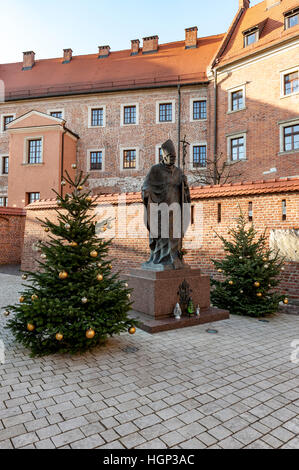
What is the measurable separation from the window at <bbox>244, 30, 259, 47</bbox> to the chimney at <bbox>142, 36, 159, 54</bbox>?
29.2 ft

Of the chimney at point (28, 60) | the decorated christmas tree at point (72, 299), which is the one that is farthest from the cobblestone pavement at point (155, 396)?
the chimney at point (28, 60)

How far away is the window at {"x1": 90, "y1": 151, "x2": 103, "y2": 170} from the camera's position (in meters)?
24.1

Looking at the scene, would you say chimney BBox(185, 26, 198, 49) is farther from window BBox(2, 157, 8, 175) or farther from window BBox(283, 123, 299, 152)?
window BBox(2, 157, 8, 175)

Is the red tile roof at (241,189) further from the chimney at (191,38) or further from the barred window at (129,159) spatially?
the chimney at (191,38)

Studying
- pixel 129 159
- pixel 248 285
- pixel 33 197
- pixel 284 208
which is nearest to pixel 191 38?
pixel 129 159

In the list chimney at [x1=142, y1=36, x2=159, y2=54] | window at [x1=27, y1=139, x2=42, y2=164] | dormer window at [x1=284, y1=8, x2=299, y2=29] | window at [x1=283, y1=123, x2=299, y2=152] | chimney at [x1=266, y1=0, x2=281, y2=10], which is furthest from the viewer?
chimney at [x1=142, y1=36, x2=159, y2=54]

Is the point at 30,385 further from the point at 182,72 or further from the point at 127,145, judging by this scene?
the point at 182,72

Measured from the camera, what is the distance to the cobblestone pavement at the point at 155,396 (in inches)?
97.0

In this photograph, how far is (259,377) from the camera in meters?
3.64

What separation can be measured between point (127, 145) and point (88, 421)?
22766 mm

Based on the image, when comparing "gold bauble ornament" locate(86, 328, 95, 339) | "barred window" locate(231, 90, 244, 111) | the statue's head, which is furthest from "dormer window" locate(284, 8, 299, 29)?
"gold bauble ornament" locate(86, 328, 95, 339)

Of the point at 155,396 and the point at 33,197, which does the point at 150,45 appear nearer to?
the point at 33,197

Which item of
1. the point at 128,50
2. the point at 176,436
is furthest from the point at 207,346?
the point at 128,50

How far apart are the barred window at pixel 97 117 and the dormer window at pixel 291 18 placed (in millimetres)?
13782
